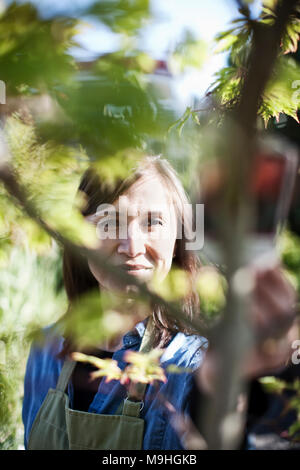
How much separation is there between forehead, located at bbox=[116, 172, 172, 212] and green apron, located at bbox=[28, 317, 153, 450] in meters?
0.36

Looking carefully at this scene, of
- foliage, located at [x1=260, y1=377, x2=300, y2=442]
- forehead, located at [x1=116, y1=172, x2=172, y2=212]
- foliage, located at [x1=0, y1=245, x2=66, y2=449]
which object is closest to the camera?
foliage, located at [x1=260, y1=377, x2=300, y2=442]

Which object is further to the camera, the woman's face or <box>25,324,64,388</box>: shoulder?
<box>25,324,64,388</box>: shoulder

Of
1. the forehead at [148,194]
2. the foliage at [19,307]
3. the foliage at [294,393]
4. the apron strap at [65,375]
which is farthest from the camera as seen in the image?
the foliage at [19,307]

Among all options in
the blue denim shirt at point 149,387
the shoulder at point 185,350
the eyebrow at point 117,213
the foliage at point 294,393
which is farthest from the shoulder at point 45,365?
the foliage at point 294,393

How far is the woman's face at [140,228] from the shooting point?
0.96 metres

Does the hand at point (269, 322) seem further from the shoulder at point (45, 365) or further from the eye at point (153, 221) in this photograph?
the shoulder at point (45, 365)

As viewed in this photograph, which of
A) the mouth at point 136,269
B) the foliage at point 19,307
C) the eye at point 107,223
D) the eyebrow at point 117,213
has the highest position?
the eyebrow at point 117,213

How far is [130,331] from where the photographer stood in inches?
45.0

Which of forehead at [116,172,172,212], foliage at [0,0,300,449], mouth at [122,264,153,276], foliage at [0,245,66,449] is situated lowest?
foliage at [0,245,66,449]

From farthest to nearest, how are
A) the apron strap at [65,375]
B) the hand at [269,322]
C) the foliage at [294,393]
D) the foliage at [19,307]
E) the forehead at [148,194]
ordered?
1. the foliage at [19,307]
2. the apron strap at [65,375]
3. the forehead at [148,194]
4. the foliage at [294,393]
5. the hand at [269,322]

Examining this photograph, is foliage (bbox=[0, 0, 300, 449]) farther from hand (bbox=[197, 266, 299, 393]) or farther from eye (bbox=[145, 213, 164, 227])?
eye (bbox=[145, 213, 164, 227])

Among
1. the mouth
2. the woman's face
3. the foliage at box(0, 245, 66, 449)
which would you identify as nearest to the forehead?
the woman's face

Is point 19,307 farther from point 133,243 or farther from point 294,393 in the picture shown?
point 294,393

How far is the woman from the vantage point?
958 mm
